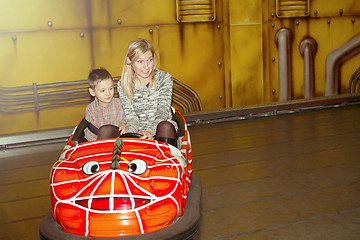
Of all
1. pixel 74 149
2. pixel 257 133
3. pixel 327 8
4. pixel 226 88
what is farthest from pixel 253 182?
pixel 327 8

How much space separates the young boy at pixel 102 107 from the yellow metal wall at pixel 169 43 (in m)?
1.09

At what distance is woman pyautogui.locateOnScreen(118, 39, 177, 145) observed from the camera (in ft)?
4.28

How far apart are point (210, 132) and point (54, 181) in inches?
58.4

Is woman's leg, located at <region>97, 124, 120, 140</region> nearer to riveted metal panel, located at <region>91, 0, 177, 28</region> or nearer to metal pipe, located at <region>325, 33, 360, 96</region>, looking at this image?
riveted metal panel, located at <region>91, 0, 177, 28</region>

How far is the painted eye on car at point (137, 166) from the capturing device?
36.6 inches

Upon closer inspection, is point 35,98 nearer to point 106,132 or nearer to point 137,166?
point 106,132

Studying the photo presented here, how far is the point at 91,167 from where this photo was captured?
0.94 m

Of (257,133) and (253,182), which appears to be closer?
(253,182)

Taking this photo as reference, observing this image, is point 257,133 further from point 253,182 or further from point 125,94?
point 125,94

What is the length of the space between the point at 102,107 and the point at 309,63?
2.00 meters

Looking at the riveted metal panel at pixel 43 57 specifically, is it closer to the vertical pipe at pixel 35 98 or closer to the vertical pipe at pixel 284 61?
the vertical pipe at pixel 35 98

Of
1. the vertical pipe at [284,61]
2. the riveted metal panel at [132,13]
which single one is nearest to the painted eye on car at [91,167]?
the riveted metal panel at [132,13]

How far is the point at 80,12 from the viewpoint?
93.6 inches

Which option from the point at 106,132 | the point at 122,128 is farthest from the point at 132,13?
the point at 106,132
